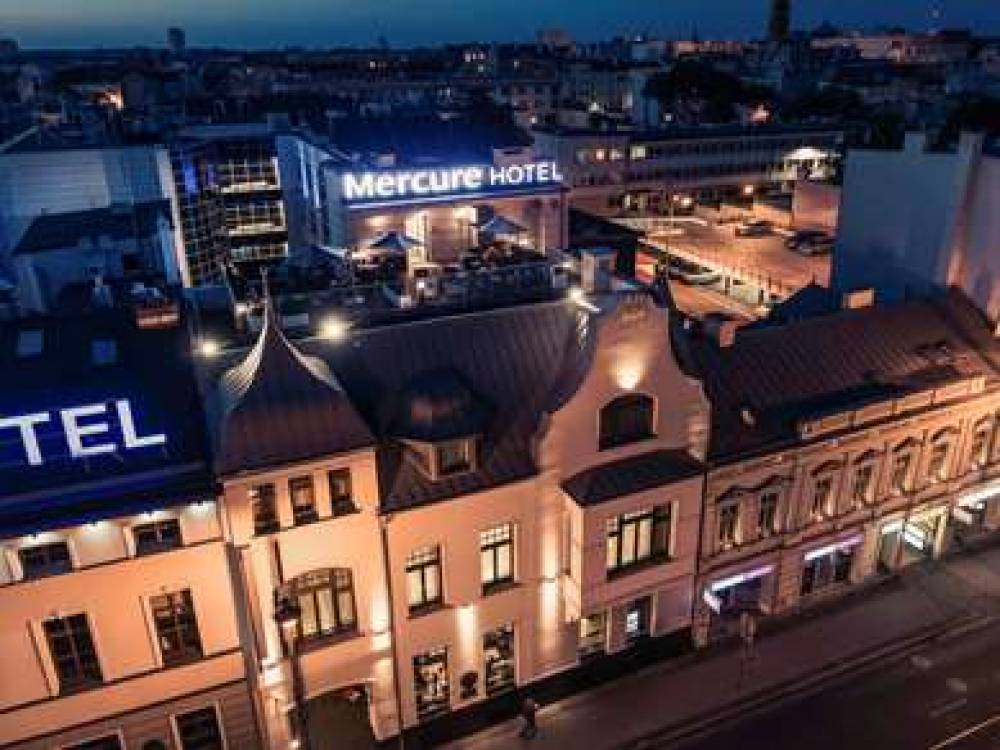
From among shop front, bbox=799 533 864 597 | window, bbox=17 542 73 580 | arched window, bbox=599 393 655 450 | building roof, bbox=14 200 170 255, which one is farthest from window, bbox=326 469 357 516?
building roof, bbox=14 200 170 255

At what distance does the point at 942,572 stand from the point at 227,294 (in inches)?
1652

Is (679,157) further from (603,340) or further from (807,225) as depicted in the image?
(603,340)

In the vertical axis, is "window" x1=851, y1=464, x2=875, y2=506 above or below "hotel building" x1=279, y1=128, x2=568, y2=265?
below

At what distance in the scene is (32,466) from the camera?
2684 cm

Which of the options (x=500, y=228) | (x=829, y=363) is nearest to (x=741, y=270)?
(x=500, y=228)

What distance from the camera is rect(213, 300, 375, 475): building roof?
26969 mm

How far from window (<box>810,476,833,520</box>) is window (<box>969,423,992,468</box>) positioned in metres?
10.2

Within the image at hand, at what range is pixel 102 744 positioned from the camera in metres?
28.8

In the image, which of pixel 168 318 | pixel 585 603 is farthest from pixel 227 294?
pixel 585 603

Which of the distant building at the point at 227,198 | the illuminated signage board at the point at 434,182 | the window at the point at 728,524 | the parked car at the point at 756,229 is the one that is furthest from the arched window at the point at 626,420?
the parked car at the point at 756,229

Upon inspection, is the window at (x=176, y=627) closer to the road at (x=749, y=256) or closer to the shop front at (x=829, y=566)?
the shop front at (x=829, y=566)

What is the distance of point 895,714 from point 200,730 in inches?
1159

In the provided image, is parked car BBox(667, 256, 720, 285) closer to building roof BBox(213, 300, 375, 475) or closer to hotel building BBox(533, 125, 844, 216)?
hotel building BBox(533, 125, 844, 216)

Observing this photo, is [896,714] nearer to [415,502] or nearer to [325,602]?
[415,502]
